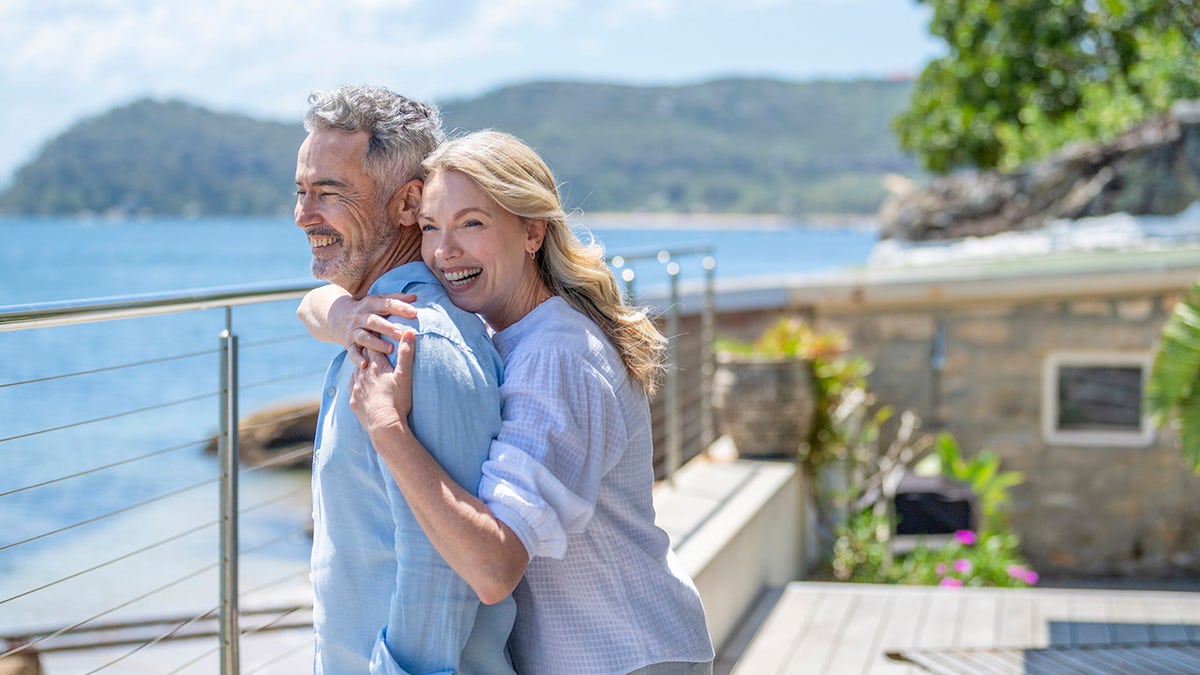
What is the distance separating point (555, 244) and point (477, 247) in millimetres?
141

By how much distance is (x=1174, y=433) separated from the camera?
873cm

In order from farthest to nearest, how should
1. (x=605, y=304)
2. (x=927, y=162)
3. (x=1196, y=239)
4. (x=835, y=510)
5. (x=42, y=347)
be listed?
(x=42, y=347) < (x=927, y=162) < (x=1196, y=239) < (x=835, y=510) < (x=605, y=304)

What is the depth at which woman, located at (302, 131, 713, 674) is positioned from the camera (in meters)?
1.45

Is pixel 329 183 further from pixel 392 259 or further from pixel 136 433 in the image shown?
pixel 136 433

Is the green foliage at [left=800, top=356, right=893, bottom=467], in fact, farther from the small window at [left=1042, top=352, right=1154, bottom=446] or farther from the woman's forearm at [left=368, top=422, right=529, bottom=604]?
the woman's forearm at [left=368, top=422, right=529, bottom=604]

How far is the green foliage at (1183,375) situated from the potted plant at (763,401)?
173cm

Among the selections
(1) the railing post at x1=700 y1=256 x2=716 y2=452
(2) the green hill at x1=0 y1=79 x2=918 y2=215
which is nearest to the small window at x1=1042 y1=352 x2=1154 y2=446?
(1) the railing post at x1=700 y1=256 x2=716 y2=452

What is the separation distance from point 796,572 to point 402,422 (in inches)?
198

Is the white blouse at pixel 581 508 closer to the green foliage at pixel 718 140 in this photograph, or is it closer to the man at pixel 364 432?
the man at pixel 364 432

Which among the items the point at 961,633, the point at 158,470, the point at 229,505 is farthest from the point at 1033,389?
the point at 158,470

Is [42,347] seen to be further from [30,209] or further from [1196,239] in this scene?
[30,209]

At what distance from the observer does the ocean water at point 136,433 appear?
32.0ft

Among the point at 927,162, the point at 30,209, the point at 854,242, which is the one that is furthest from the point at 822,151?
the point at 927,162

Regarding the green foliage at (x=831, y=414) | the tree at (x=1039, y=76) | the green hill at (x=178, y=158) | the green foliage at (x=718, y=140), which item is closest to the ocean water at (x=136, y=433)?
the green foliage at (x=831, y=414)
